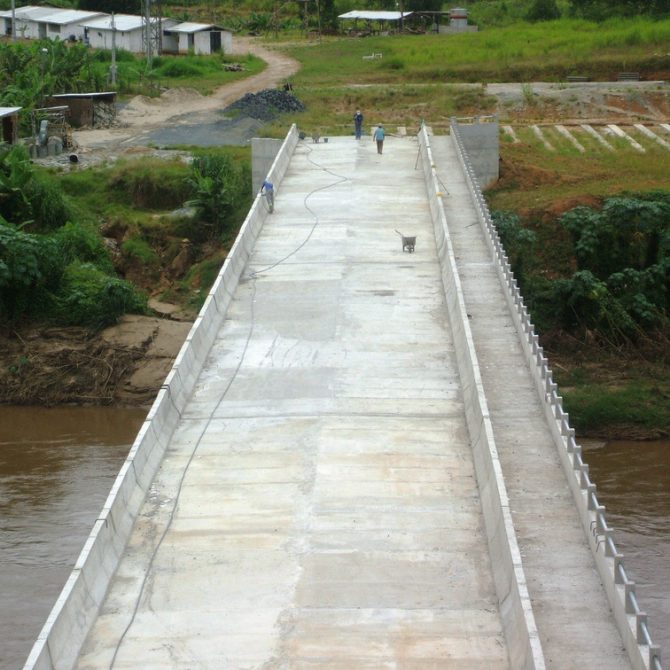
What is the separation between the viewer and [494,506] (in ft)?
59.3

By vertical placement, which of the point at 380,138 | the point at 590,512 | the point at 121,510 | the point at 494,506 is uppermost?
the point at 380,138

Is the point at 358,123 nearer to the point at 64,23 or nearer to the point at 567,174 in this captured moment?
the point at 567,174

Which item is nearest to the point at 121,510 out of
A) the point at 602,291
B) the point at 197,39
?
the point at 602,291

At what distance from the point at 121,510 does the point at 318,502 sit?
3.01 metres

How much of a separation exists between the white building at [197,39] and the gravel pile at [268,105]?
25.7 metres

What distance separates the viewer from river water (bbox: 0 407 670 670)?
70.2 feet

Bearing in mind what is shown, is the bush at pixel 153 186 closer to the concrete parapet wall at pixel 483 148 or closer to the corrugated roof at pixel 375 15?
the concrete parapet wall at pixel 483 148

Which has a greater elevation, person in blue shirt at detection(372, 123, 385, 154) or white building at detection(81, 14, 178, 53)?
white building at detection(81, 14, 178, 53)

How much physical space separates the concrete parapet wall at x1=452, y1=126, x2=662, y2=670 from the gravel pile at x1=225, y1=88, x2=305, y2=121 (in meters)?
28.3

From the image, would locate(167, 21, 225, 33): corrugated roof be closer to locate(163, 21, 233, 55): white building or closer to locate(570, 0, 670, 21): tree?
locate(163, 21, 233, 55): white building

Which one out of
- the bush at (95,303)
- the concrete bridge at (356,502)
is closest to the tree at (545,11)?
the bush at (95,303)

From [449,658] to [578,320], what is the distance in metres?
20.5

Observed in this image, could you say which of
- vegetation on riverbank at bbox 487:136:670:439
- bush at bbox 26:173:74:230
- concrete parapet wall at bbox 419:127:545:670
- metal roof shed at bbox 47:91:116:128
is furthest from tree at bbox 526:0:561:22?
concrete parapet wall at bbox 419:127:545:670

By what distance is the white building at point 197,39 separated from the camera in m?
82.6
